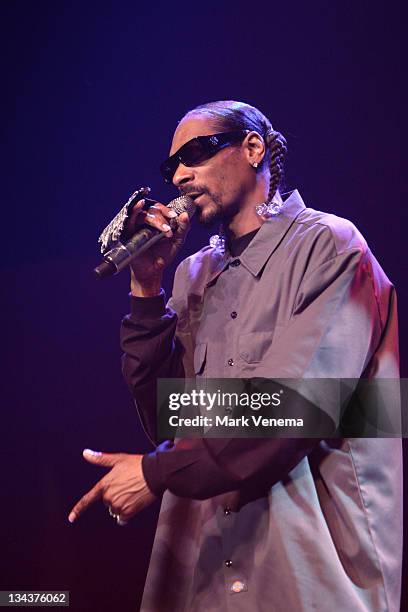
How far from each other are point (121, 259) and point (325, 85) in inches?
48.5

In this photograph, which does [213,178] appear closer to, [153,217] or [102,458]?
[153,217]

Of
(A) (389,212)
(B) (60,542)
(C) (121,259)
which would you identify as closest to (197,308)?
(C) (121,259)

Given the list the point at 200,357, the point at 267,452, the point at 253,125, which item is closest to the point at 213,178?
the point at 253,125

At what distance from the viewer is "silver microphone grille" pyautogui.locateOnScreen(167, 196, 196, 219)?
173cm

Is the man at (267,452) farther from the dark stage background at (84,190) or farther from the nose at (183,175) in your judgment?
the dark stage background at (84,190)

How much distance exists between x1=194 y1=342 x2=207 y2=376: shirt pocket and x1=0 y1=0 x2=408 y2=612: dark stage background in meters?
0.94

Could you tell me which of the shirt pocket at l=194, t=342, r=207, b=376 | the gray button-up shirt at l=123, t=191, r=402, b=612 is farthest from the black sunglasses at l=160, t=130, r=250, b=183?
the shirt pocket at l=194, t=342, r=207, b=376

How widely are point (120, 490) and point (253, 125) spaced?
1052 millimetres

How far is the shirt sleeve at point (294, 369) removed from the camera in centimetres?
127

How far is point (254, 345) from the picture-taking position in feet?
4.97

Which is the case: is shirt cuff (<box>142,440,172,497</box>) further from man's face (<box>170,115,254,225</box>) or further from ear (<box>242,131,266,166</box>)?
ear (<box>242,131,266,166</box>)

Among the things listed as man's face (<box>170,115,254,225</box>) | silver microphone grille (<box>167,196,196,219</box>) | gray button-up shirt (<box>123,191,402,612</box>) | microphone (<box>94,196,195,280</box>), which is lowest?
gray button-up shirt (<box>123,191,402,612</box>)

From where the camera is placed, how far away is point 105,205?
2.68 m

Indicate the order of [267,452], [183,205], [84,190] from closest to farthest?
1. [267,452]
2. [183,205]
3. [84,190]
